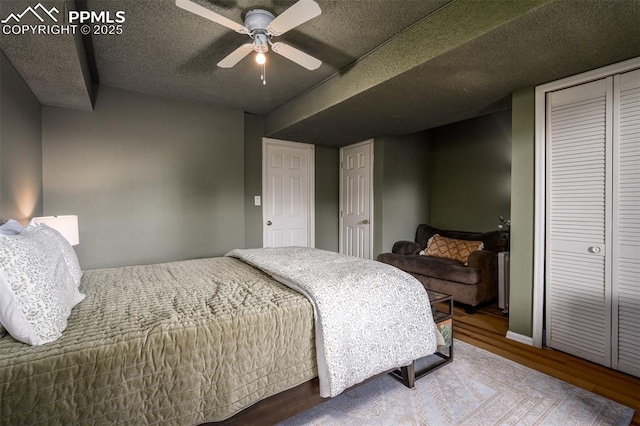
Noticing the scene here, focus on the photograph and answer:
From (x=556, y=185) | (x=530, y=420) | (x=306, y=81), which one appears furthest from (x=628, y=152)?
(x=306, y=81)

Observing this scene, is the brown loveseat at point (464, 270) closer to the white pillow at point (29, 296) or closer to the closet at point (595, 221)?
the closet at point (595, 221)

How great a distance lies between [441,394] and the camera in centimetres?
Result: 180

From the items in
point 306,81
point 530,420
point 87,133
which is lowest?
point 530,420

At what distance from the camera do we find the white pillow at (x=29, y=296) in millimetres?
1008

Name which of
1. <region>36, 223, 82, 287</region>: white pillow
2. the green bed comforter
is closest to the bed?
the green bed comforter

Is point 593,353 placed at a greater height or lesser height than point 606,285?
lesser

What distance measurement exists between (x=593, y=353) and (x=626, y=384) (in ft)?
0.88

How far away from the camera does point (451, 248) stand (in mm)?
3889

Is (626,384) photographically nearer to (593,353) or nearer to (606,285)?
(593,353)

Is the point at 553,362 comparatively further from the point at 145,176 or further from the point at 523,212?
the point at 145,176

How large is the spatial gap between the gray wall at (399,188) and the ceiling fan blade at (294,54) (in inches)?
89.0

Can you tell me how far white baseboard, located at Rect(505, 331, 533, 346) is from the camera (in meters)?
2.44

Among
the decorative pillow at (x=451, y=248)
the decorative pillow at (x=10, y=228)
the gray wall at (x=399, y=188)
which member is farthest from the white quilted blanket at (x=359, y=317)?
the gray wall at (x=399, y=188)

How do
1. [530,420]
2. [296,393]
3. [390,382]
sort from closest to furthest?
[296,393] < [530,420] < [390,382]
